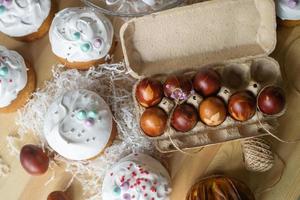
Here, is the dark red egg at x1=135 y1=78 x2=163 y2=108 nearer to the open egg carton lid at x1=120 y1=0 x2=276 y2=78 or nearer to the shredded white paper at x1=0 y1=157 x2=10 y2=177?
the open egg carton lid at x1=120 y1=0 x2=276 y2=78

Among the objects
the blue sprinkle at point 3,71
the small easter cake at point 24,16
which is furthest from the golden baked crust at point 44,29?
the blue sprinkle at point 3,71

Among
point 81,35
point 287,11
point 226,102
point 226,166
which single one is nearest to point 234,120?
point 226,102

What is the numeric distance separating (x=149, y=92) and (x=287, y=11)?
0.36 m

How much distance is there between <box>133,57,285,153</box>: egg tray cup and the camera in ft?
3.79

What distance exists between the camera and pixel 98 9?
1.24m

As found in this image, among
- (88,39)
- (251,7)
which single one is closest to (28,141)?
(88,39)

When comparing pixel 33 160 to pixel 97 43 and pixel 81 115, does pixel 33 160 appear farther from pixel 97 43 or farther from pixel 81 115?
pixel 97 43

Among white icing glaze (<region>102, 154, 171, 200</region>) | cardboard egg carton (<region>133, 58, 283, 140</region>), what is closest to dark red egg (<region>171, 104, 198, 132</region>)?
cardboard egg carton (<region>133, 58, 283, 140</region>)

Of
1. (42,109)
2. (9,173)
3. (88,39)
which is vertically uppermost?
(88,39)

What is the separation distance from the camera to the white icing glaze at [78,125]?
118cm

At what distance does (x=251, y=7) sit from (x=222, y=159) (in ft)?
1.13

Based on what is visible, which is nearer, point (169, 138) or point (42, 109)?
point (169, 138)

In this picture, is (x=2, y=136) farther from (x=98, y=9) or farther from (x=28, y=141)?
(x=98, y=9)

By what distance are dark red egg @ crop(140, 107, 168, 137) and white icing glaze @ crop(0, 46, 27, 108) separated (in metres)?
0.29
